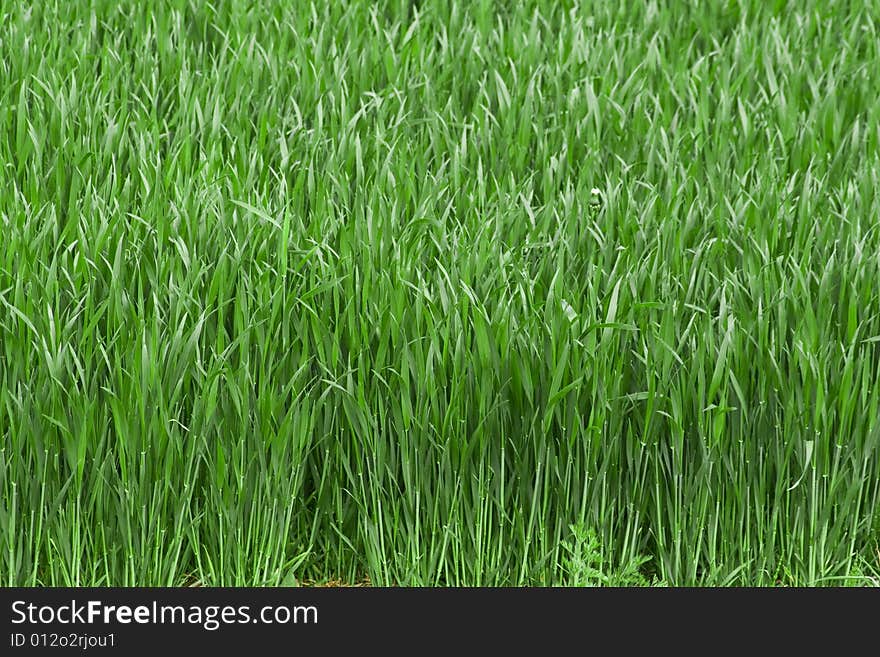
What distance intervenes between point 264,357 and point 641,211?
107 cm

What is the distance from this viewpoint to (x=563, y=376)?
2467mm

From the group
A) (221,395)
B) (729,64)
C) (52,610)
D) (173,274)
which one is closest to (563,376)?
(221,395)

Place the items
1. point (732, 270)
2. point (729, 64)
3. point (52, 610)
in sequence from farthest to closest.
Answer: point (729, 64)
point (732, 270)
point (52, 610)

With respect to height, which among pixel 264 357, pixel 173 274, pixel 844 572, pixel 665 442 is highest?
pixel 173 274

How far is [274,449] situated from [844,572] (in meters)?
1.17

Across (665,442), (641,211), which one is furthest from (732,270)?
(665,442)

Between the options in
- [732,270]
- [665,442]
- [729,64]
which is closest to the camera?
[665,442]

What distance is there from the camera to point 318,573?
2555 mm

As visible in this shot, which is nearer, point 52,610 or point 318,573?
point 52,610

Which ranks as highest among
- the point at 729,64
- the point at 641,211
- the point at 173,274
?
the point at 729,64

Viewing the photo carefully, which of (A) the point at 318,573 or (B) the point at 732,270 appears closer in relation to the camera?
(A) the point at 318,573

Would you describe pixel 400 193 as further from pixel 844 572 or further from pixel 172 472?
pixel 844 572

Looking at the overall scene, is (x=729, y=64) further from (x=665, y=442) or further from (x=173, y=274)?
(x=173, y=274)

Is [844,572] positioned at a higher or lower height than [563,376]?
lower
